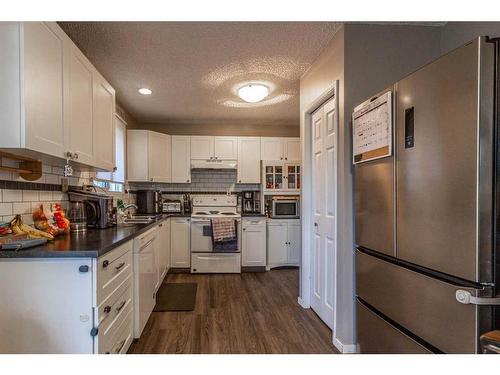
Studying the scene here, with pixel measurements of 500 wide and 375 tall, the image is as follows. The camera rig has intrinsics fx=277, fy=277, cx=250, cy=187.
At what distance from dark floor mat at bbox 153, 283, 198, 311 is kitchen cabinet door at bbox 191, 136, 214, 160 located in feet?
6.60

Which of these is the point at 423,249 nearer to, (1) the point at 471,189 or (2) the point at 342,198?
(1) the point at 471,189

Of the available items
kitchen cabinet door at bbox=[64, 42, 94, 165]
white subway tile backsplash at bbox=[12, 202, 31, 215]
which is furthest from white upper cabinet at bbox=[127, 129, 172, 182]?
white subway tile backsplash at bbox=[12, 202, 31, 215]

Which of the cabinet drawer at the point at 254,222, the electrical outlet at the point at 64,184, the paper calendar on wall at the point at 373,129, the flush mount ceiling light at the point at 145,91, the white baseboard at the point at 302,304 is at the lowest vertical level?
the white baseboard at the point at 302,304

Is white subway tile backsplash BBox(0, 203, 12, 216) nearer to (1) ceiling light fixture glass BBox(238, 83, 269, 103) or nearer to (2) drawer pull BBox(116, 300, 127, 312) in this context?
(2) drawer pull BBox(116, 300, 127, 312)

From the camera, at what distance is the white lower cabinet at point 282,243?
171 inches

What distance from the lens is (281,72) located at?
9.24 feet

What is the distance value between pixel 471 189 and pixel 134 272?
2.14 meters

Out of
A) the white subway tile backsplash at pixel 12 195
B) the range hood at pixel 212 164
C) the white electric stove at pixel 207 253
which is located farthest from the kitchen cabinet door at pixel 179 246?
the white subway tile backsplash at pixel 12 195

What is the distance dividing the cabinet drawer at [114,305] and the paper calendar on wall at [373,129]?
1.71 meters

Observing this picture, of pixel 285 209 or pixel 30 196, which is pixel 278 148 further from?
pixel 30 196

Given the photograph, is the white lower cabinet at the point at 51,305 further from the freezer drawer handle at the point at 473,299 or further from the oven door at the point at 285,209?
the oven door at the point at 285,209

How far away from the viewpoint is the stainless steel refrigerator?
3.20ft

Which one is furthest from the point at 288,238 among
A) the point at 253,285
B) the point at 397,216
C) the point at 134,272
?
the point at 397,216

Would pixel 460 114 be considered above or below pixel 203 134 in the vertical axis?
below
